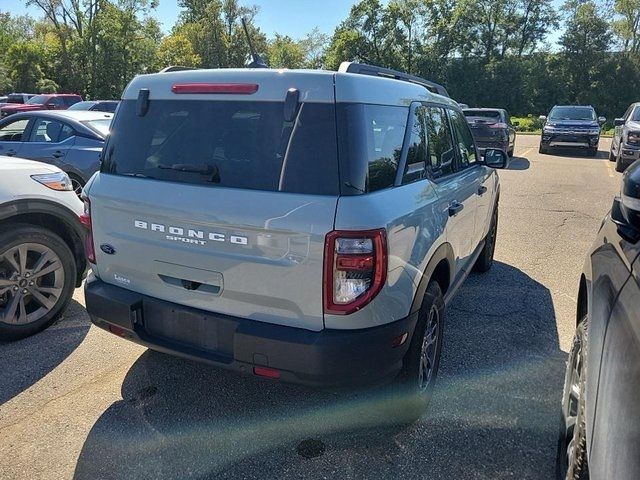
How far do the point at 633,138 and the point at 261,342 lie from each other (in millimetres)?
13504

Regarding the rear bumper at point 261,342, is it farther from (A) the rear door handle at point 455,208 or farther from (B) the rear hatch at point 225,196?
(A) the rear door handle at point 455,208

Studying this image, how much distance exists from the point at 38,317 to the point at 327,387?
264cm

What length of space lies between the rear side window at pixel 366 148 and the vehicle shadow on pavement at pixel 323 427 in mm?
1049

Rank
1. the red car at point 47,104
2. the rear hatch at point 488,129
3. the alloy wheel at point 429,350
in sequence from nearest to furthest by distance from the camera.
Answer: the alloy wheel at point 429,350, the rear hatch at point 488,129, the red car at point 47,104

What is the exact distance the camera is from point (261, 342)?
7.47 feet

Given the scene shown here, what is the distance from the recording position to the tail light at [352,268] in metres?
2.14

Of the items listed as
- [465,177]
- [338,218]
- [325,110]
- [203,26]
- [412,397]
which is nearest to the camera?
[338,218]

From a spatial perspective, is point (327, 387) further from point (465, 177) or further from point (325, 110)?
point (465, 177)

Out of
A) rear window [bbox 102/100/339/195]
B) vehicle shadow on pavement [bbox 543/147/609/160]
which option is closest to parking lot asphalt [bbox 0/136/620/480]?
rear window [bbox 102/100/339/195]

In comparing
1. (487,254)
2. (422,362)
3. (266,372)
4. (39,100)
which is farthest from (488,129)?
(39,100)

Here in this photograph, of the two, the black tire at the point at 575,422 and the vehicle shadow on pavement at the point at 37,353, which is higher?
the black tire at the point at 575,422

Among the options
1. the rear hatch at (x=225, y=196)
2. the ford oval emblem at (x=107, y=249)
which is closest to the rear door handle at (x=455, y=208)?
the rear hatch at (x=225, y=196)

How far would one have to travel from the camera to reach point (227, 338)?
7.88ft

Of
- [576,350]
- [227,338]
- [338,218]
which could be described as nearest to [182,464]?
[227,338]
